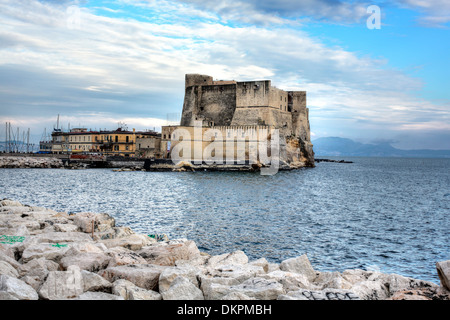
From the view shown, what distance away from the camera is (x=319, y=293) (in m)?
5.16

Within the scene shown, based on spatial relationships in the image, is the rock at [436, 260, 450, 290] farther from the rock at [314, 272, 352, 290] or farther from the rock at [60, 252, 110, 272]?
the rock at [60, 252, 110, 272]

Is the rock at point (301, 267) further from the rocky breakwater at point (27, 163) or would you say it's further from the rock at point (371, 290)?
the rocky breakwater at point (27, 163)

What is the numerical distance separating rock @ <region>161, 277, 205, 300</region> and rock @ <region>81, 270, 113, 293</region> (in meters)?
0.74

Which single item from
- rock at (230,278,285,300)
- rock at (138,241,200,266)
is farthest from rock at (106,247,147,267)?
rock at (230,278,285,300)

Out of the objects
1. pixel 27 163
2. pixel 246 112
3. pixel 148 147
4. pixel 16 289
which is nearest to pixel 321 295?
pixel 16 289

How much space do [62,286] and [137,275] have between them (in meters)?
0.99

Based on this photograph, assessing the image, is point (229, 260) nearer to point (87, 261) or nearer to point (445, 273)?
point (87, 261)

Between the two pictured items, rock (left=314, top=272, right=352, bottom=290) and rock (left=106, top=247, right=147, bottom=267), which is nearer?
rock (left=314, top=272, right=352, bottom=290)

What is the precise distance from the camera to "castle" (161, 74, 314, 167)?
4669cm
